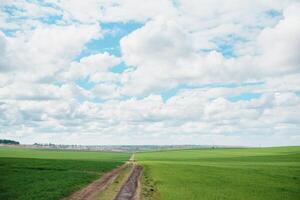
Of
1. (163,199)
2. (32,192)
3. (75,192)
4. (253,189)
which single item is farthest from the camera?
(253,189)

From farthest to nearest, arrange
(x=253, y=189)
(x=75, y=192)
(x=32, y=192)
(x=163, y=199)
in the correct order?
(x=253, y=189) → (x=75, y=192) → (x=32, y=192) → (x=163, y=199)

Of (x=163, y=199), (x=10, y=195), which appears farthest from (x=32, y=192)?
(x=163, y=199)

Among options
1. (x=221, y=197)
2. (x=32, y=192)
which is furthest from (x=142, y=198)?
(x=32, y=192)

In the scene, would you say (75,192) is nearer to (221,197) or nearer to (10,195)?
(10,195)

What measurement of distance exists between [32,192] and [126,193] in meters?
7.81

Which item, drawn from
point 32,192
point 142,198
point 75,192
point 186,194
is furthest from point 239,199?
point 32,192

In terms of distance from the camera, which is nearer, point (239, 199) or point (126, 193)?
point (239, 199)

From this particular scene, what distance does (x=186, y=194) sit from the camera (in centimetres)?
3428

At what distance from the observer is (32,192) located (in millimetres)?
33531

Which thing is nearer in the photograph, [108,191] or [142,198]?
[142,198]

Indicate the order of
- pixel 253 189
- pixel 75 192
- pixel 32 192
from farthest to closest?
pixel 253 189
pixel 75 192
pixel 32 192

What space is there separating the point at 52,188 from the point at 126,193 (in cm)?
689

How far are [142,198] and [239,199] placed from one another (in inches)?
307

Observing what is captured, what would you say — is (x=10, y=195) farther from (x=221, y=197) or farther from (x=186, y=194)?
(x=221, y=197)
